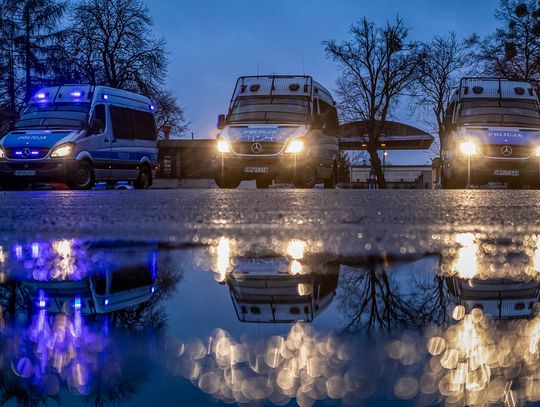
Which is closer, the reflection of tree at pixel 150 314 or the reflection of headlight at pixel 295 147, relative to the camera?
the reflection of tree at pixel 150 314

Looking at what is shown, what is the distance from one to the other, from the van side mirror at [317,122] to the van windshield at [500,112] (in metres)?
3.01

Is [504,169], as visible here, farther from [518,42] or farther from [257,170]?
[518,42]

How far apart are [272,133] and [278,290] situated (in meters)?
13.3

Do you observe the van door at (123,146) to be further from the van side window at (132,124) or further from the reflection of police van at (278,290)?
the reflection of police van at (278,290)

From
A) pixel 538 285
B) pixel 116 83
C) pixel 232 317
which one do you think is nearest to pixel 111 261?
pixel 232 317

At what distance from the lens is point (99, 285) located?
182 centimetres

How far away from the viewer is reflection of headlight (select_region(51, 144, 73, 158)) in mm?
16031

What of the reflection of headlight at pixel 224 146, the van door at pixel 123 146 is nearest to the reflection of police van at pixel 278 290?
the reflection of headlight at pixel 224 146

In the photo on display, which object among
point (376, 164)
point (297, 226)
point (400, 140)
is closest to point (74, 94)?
point (297, 226)

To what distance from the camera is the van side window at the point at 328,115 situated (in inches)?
659

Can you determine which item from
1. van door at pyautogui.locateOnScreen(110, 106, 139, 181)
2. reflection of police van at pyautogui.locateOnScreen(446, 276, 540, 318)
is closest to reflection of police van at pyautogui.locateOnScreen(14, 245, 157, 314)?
reflection of police van at pyautogui.locateOnScreen(446, 276, 540, 318)

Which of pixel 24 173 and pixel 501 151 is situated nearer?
pixel 501 151

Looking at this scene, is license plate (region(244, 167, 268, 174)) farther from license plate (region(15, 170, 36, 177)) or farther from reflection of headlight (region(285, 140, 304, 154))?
license plate (region(15, 170, 36, 177))

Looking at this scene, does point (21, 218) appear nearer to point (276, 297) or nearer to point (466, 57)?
point (276, 297)
